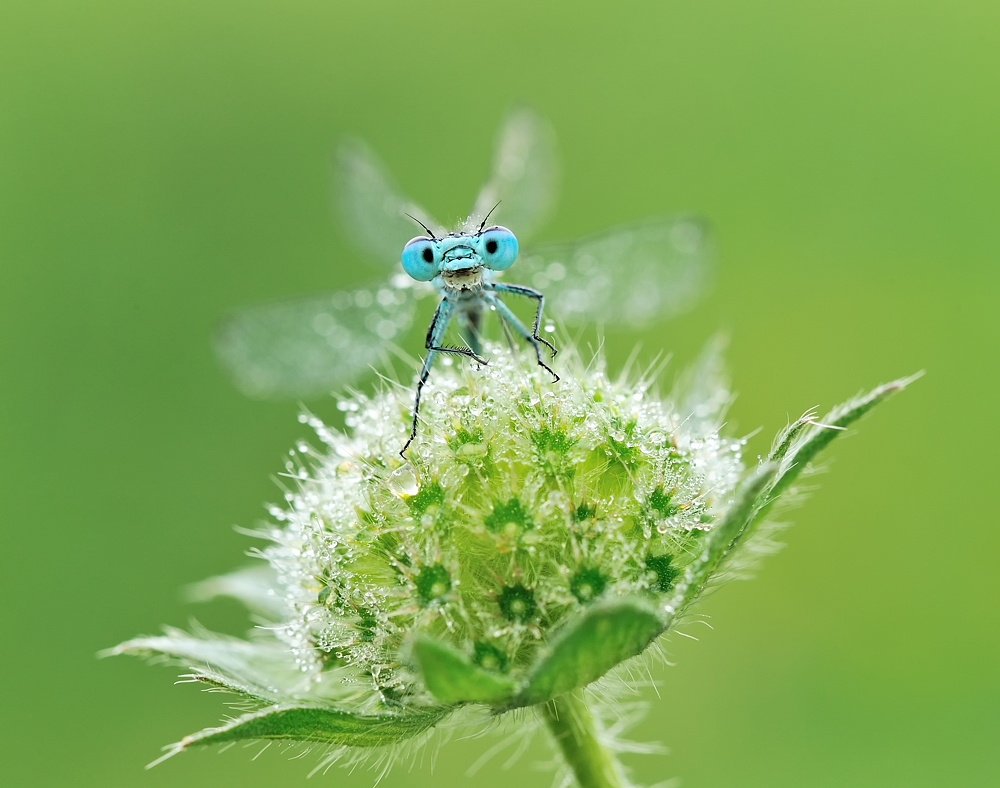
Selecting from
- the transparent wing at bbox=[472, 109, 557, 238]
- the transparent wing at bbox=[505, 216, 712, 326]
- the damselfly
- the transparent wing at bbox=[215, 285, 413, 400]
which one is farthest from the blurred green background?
the transparent wing at bbox=[215, 285, 413, 400]

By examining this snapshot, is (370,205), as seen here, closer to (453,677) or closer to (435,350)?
(435,350)

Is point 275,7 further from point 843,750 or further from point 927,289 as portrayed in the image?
point 843,750

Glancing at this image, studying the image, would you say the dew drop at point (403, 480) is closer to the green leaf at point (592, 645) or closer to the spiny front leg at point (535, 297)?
the spiny front leg at point (535, 297)

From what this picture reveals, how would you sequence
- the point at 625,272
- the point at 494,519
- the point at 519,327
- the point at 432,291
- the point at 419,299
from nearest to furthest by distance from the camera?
1. the point at 494,519
2. the point at 519,327
3. the point at 432,291
4. the point at 419,299
5. the point at 625,272

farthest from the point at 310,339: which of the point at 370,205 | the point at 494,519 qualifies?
the point at 494,519

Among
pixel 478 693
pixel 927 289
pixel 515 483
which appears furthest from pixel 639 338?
pixel 478 693

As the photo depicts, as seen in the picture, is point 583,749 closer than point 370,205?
Yes

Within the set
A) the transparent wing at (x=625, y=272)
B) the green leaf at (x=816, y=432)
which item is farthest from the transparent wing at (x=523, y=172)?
the green leaf at (x=816, y=432)
